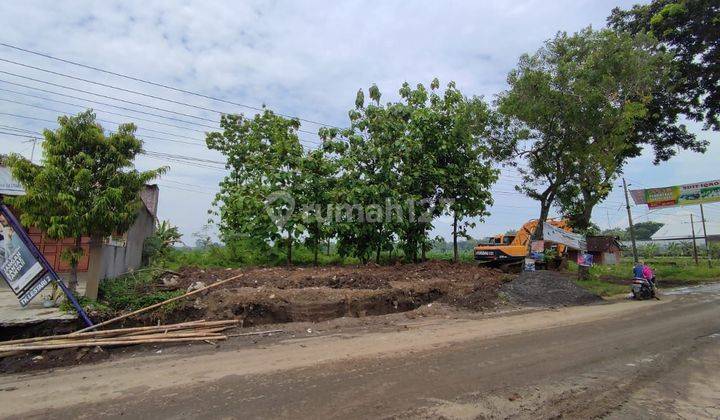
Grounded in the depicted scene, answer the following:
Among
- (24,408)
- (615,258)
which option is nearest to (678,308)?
(24,408)

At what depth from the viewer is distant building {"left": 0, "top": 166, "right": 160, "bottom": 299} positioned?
10445 millimetres

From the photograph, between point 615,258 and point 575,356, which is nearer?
point 575,356

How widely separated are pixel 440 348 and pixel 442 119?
14348 mm

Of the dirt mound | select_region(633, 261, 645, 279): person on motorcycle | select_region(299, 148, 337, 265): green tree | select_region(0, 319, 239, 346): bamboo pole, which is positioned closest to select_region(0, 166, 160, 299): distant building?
select_region(0, 319, 239, 346): bamboo pole

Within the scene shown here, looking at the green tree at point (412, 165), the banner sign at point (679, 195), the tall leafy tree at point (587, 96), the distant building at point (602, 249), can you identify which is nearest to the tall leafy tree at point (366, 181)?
the green tree at point (412, 165)

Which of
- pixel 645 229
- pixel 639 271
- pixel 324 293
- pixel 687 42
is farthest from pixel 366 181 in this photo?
pixel 645 229

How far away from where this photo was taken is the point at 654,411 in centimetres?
494

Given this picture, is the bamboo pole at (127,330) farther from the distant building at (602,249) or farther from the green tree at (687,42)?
the distant building at (602,249)

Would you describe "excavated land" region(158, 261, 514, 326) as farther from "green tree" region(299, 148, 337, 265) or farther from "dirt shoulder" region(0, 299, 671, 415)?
"green tree" region(299, 148, 337, 265)

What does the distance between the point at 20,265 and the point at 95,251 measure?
6.10ft

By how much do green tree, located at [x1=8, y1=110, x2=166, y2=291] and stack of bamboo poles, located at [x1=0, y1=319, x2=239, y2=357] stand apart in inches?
113

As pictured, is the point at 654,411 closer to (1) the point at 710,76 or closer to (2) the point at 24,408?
(2) the point at 24,408

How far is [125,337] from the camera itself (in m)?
8.01

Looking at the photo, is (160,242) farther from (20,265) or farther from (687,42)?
(687,42)
